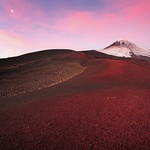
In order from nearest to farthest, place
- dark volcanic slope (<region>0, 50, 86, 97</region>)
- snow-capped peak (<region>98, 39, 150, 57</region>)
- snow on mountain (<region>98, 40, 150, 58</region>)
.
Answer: dark volcanic slope (<region>0, 50, 86, 97</region>), snow on mountain (<region>98, 40, 150, 58</region>), snow-capped peak (<region>98, 39, 150, 57</region>)

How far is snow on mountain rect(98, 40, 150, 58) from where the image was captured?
77000 millimetres

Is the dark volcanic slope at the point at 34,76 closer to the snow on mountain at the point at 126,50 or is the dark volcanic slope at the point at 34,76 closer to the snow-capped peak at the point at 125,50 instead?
the snow-capped peak at the point at 125,50

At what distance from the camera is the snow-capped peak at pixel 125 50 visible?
7714 centimetres

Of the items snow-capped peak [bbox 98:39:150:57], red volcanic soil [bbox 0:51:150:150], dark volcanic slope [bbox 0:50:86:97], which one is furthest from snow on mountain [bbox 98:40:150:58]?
red volcanic soil [bbox 0:51:150:150]

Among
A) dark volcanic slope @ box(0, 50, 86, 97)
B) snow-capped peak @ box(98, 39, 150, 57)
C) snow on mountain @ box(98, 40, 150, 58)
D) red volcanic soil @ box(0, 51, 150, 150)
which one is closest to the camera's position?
red volcanic soil @ box(0, 51, 150, 150)

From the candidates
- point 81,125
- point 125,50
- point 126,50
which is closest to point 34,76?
point 81,125

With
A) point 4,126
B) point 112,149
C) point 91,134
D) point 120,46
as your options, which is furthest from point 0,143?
point 120,46

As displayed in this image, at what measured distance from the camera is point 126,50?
8188 centimetres

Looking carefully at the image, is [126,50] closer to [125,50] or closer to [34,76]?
[125,50]

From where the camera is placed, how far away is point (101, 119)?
650 centimetres

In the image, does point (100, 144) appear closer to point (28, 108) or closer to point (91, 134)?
point (91, 134)

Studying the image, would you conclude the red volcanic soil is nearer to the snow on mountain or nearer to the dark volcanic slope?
the dark volcanic slope

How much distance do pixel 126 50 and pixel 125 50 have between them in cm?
52

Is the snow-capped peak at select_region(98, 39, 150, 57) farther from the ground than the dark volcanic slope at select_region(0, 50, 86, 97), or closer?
farther from the ground
